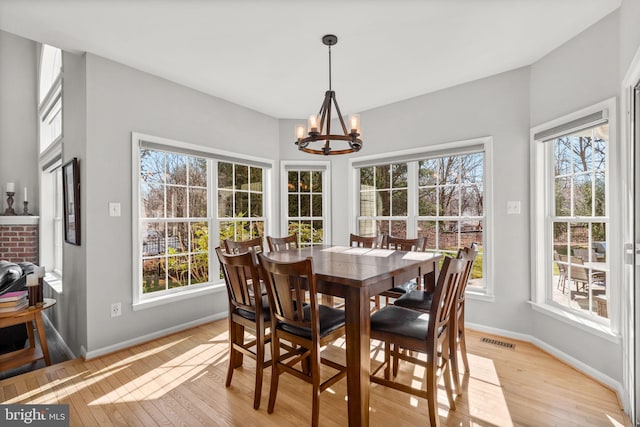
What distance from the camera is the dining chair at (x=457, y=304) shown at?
2.02 meters

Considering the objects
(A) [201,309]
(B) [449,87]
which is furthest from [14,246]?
(B) [449,87]

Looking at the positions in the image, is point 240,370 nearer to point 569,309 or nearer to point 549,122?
point 569,309

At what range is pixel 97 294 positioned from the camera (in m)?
2.80

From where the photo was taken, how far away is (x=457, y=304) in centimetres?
204

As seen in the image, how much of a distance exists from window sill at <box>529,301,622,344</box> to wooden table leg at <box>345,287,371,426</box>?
Result: 1.90 meters

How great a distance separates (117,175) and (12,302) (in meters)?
1.33

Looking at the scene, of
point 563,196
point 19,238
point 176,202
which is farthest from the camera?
point 19,238

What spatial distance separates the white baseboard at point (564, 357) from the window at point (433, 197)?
40 centimetres

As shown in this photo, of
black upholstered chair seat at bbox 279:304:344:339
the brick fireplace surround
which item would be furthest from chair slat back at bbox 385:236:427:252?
the brick fireplace surround

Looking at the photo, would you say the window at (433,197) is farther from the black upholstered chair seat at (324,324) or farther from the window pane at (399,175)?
the black upholstered chair seat at (324,324)

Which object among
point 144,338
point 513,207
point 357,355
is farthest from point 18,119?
point 513,207

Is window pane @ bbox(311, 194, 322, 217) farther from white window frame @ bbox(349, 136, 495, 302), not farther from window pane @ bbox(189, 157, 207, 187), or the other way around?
window pane @ bbox(189, 157, 207, 187)

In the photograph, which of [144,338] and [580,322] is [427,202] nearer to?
[580,322]

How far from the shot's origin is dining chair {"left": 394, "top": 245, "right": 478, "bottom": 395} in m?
2.02
